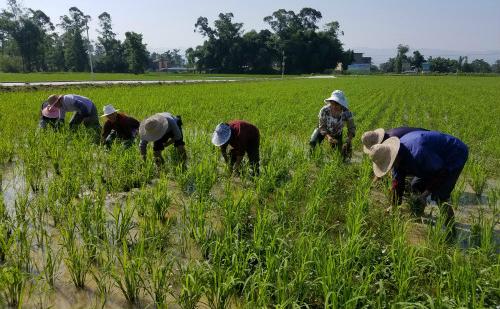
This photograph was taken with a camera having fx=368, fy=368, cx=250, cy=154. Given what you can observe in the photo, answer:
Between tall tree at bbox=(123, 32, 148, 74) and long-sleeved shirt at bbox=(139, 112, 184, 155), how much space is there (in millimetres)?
42678

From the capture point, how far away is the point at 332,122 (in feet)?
16.9

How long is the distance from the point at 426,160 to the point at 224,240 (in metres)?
1.83

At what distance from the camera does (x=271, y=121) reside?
7.66 meters

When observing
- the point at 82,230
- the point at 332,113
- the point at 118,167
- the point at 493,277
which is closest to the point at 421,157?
the point at 493,277

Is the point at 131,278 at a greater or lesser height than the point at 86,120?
A: lesser

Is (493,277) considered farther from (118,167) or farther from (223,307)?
(118,167)

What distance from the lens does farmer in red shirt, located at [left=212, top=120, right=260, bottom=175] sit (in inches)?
152

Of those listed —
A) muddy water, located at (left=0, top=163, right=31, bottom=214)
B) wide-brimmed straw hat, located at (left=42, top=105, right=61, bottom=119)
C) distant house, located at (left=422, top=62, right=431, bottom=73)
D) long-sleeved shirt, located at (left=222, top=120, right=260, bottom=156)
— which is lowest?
muddy water, located at (left=0, top=163, right=31, bottom=214)

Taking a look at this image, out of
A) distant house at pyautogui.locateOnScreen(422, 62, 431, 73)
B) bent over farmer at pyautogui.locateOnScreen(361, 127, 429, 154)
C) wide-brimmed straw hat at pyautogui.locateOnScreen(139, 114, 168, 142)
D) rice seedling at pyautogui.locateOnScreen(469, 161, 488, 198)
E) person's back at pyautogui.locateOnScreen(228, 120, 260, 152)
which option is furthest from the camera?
distant house at pyautogui.locateOnScreen(422, 62, 431, 73)

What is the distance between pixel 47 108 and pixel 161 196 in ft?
13.0

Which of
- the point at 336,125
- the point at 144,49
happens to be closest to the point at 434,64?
the point at 144,49

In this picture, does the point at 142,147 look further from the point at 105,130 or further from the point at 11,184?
the point at 11,184

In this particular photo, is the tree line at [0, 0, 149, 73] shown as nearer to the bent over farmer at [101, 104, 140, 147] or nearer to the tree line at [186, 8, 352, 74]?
the tree line at [186, 8, 352, 74]

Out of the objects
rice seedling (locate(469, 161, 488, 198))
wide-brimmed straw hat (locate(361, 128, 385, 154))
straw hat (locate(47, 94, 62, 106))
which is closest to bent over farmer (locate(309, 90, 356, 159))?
wide-brimmed straw hat (locate(361, 128, 385, 154))
